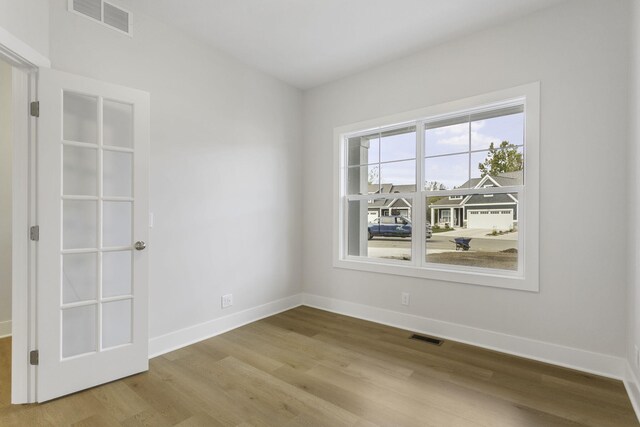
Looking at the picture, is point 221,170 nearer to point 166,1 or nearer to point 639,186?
point 166,1

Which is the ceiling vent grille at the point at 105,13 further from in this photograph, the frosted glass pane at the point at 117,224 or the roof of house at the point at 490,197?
the roof of house at the point at 490,197

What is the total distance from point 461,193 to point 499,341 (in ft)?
4.50

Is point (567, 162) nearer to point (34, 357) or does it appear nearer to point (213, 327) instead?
point (213, 327)

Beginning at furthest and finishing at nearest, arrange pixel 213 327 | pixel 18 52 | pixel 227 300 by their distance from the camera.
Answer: pixel 227 300, pixel 213 327, pixel 18 52

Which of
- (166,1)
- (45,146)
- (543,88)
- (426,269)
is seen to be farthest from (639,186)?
(45,146)

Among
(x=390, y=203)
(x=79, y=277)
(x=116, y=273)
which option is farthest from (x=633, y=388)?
(x=79, y=277)

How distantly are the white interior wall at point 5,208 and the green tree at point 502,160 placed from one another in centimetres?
469

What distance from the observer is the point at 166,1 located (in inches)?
99.5

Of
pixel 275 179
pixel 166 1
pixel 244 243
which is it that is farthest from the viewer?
pixel 275 179

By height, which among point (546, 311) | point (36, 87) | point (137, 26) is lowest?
point (546, 311)

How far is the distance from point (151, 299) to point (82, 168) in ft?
3.87

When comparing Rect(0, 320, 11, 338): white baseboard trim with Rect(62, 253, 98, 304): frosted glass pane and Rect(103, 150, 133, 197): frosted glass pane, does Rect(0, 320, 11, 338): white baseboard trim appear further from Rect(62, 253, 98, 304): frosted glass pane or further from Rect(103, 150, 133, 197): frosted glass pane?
Rect(103, 150, 133, 197): frosted glass pane

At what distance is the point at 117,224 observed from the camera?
95.3 inches

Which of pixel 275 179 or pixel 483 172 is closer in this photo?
pixel 483 172
